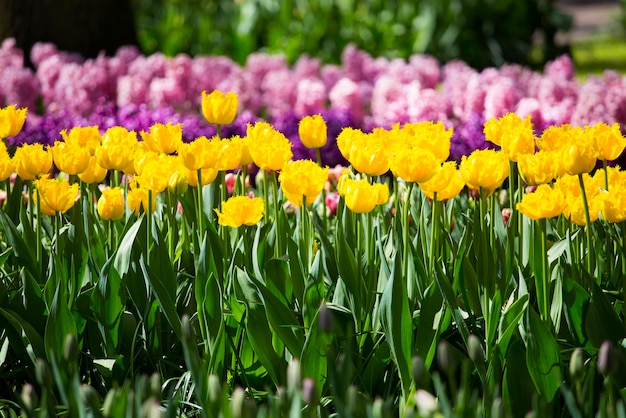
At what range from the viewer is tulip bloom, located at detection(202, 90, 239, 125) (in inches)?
109

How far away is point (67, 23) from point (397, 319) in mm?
5181

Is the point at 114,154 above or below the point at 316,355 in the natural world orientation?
above

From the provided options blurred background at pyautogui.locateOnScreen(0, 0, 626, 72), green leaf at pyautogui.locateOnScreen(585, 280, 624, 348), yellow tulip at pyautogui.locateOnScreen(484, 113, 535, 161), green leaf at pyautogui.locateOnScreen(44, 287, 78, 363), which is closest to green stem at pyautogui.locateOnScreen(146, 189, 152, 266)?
green leaf at pyautogui.locateOnScreen(44, 287, 78, 363)

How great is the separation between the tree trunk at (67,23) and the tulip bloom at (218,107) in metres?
3.98

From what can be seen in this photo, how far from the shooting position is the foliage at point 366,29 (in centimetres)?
907

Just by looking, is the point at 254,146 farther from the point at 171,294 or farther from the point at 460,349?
the point at 460,349

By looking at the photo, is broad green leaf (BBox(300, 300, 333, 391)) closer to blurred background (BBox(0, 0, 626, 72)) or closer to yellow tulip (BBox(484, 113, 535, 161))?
yellow tulip (BBox(484, 113, 535, 161))

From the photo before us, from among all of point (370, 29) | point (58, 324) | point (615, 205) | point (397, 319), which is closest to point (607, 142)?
point (615, 205)

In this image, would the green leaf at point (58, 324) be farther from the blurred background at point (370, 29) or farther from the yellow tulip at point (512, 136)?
the blurred background at point (370, 29)

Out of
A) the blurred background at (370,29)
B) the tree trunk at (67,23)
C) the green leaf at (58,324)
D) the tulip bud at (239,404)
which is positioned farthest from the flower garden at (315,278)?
the blurred background at (370,29)

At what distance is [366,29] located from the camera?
9148mm

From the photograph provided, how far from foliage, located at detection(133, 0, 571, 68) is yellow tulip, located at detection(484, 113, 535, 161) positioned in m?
6.25

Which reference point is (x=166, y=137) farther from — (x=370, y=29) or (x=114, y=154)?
→ (x=370, y=29)

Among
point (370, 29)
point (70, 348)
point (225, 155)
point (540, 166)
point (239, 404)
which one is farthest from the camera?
point (370, 29)
